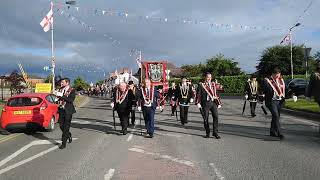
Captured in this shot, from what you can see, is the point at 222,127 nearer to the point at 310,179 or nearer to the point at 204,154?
the point at 204,154

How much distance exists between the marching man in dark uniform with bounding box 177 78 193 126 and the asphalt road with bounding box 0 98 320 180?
1.50m

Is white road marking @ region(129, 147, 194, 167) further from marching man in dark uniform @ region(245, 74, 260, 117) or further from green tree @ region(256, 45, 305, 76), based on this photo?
green tree @ region(256, 45, 305, 76)

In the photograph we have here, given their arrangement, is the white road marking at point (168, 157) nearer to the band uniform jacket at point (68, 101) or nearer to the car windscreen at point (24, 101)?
the band uniform jacket at point (68, 101)

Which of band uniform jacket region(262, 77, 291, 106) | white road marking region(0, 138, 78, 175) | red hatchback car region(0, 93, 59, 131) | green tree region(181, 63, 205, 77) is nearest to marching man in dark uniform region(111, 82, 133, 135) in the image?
white road marking region(0, 138, 78, 175)

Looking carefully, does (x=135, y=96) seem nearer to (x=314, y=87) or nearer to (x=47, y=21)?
(x=314, y=87)

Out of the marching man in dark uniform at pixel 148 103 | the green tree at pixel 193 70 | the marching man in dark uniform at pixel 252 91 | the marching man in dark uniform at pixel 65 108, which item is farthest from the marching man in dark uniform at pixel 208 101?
the green tree at pixel 193 70

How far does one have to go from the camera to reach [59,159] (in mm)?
10836

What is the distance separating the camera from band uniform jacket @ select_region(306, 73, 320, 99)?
13228 millimetres

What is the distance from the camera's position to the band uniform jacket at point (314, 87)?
13228 millimetres

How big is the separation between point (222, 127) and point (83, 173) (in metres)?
8.51

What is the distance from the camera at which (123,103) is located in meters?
15.4

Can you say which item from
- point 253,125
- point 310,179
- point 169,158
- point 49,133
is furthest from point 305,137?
point 49,133

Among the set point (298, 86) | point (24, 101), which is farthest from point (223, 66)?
point (24, 101)

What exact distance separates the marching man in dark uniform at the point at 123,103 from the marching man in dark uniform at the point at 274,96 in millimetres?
4363
